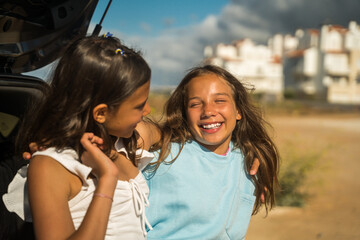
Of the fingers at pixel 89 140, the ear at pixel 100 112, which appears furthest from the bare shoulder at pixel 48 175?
the ear at pixel 100 112

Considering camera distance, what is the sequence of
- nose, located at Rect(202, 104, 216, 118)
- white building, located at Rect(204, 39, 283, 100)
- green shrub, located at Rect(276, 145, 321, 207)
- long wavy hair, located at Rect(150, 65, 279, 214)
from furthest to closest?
1. white building, located at Rect(204, 39, 283, 100)
2. green shrub, located at Rect(276, 145, 321, 207)
3. long wavy hair, located at Rect(150, 65, 279, 214)
4. nose, located at Rect(202, 104, 216, 118)

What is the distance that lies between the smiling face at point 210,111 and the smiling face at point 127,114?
607 mm

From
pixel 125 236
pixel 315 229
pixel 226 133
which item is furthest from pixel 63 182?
pixel 315 229

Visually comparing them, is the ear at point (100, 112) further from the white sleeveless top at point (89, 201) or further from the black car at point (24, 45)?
the black car at point (24, 45)

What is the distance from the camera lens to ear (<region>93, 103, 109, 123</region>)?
1.38 meters

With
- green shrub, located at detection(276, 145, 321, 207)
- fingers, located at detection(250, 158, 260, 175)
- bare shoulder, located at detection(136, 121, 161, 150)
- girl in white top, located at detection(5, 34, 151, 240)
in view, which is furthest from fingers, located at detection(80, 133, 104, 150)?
green shrub, located at detection(276, 145, 321, 207)

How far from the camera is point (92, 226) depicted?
1.22 metres

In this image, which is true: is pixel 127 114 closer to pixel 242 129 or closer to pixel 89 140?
pixel 89 140

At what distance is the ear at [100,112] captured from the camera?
1384mm

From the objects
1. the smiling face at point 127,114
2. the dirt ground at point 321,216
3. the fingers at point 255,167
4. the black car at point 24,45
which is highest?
the black car at point 24,45

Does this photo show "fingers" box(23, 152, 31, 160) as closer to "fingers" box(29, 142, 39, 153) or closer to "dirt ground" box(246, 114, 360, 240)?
"fingers" box(29, 142, 39, 153)

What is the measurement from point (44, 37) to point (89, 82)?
0.99m

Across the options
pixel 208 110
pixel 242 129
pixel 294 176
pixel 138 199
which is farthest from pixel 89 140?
pixel 294 176

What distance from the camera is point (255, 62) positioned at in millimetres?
52250
